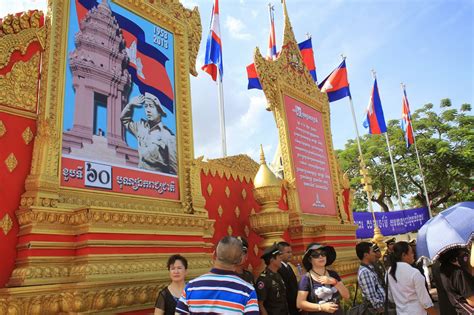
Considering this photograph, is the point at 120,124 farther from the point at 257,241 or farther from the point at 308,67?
the point at 308,67

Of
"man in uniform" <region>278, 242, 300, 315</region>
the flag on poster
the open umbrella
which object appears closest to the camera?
the open umbrella

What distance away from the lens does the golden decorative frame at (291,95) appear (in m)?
6.84

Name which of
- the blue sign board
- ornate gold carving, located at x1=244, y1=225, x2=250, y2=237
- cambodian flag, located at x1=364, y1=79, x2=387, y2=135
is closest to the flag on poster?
ornate gold carving, located at x1=244, y1=225, x2=250, y2=237

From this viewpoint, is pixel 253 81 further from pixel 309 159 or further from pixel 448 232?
pixel 448 232

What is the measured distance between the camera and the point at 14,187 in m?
3.38

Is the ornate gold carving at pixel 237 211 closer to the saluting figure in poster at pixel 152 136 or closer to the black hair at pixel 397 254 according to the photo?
the saluting figure in poster at pixel 152 136

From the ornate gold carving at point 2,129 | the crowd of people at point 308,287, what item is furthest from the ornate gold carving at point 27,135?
the crowd of people at point 308,287

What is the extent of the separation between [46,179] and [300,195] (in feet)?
14.8

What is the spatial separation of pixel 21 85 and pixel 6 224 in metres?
1.31

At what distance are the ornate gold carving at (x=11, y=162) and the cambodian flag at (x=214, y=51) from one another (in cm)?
438

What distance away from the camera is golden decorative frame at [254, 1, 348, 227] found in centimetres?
684

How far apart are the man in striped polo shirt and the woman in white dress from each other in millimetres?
1559

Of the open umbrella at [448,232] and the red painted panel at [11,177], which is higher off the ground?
the red painted panel at [11,177]

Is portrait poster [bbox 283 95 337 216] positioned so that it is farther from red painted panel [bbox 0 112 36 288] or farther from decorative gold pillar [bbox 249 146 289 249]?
red painted panel [bbox 0 112 36 288]
